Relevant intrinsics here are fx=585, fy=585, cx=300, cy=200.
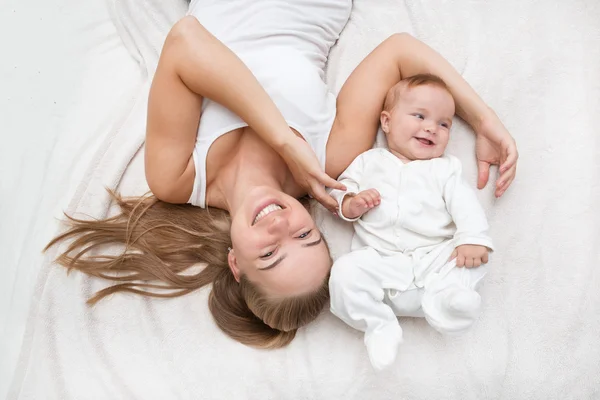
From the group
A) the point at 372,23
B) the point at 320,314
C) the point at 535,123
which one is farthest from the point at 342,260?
the point at 372,23

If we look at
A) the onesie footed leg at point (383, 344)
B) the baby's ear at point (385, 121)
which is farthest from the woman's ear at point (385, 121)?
the onesie footed leg at point (383, 344)

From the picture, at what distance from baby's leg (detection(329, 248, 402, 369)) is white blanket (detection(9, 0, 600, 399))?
102 mm

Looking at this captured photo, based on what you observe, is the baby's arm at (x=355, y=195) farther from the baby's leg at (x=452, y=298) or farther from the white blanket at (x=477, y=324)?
the baby's leg at (x=452, y=298)

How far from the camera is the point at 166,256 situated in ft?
4.53

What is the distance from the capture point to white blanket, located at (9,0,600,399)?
4.11ft

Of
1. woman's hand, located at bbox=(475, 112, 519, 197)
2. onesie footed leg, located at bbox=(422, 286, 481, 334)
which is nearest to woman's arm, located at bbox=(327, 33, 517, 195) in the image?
woman's hand, located at bbox=(475, 112, 519, 197)

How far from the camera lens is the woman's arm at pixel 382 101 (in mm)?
1369

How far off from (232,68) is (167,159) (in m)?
0.25

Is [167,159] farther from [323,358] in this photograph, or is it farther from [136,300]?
[323,358]

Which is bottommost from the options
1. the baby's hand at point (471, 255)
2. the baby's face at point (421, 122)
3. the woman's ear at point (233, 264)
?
the baby's hand at point (471, 255)

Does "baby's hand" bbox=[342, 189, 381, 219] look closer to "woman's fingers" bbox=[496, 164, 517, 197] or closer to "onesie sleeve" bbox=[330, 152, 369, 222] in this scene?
"onesie sleeve" bbox=[330, 152, 369, 222]

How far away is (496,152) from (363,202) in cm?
36

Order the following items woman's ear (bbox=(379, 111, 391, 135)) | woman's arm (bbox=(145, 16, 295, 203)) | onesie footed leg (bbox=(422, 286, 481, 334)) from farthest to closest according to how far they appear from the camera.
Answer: woman's ear (bbox=(379, 111, 391, 135)), woman's arm (bbox=(145, 16, 295, 203)), onesie footed leg (bbox=(422, 286, 481, 334))

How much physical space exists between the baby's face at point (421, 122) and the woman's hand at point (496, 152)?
0.31 feet
